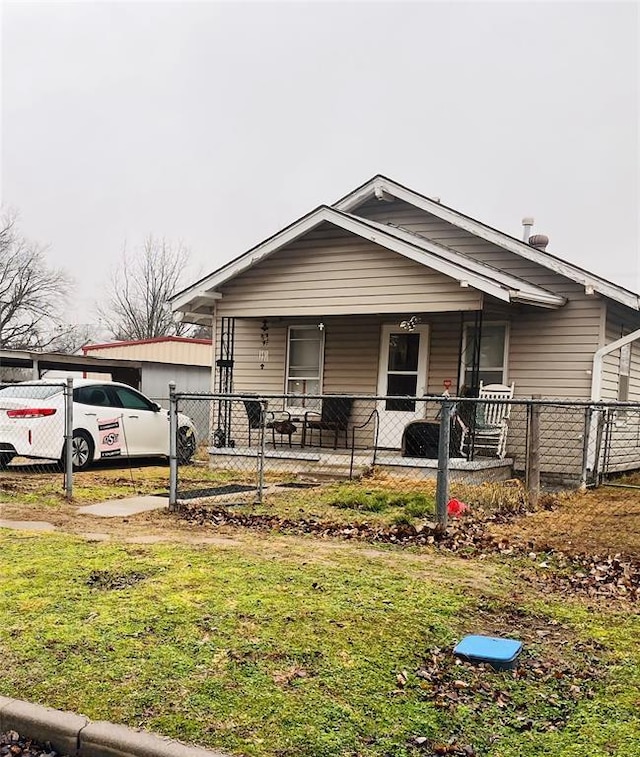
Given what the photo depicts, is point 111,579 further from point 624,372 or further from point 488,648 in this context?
point 624,372

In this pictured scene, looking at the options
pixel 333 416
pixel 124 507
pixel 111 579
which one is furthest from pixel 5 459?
pixel 111 579

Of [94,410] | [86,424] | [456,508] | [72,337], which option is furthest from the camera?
[72,337]

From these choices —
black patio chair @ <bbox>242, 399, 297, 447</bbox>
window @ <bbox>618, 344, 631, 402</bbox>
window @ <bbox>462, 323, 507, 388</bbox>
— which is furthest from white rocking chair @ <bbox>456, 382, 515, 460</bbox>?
black patio chair @ <bbox>242, 399, 297, 447</bbox>

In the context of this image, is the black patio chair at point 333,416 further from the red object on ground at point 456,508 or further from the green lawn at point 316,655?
the green lawn at point 316,655

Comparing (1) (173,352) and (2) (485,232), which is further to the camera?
(1) (173,352)

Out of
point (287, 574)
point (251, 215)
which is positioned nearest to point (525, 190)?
point (251, 215)

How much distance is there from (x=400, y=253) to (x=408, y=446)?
10.8ft

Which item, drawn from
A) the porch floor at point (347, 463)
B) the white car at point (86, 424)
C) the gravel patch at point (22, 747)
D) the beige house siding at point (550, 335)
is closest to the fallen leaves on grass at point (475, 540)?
the porch floor at point (347, 463)

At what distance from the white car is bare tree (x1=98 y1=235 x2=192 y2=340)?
107 ft

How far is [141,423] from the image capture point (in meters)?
12.3

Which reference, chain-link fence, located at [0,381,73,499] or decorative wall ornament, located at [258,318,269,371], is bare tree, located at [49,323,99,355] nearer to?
decorative wall ornament, located at [258,318,269,371]

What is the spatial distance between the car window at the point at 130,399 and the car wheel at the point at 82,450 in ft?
3.27

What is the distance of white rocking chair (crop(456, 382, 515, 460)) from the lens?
11.4m

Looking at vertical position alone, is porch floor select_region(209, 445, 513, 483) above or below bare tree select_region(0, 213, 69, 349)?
below
